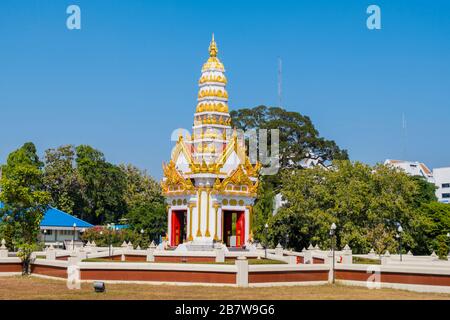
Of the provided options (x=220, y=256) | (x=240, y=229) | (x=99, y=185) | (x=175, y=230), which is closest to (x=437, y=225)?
(x=240, y=229)

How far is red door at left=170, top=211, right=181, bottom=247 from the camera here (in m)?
58.0

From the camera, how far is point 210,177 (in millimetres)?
56000

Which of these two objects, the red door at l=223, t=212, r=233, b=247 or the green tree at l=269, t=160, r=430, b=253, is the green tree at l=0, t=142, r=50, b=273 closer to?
the red door at l=223, t=212, r=233, b=247

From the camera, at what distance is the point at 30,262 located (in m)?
44.2

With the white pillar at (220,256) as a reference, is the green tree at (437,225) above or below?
above

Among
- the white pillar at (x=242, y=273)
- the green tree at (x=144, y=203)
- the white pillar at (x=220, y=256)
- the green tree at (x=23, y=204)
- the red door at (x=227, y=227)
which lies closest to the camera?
the white pillar at (x=242, y=273)

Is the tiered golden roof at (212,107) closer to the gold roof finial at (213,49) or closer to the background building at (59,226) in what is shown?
the gold roof finial at (213,49)

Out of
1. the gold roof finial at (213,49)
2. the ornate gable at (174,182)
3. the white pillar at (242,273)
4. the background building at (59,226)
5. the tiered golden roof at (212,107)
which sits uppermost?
the gold roof finial at (213,49)

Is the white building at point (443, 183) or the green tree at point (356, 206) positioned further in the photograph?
the white building at point (443, 183)

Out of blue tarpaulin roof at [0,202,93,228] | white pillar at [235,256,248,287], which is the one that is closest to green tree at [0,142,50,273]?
white pillar at [235,256,248,287]

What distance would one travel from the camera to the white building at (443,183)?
139000mm

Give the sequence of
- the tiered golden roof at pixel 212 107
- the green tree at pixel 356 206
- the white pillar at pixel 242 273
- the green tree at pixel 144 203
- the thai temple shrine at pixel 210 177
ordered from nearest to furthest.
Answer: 1. the white pillar at pixel 242 273
2. the thai temple shrine at pixel 210 177
3. the tiered golden roof at pixel 212 107
4. the green tree at pixel 356 206
5. the green tree at pixel 144 203

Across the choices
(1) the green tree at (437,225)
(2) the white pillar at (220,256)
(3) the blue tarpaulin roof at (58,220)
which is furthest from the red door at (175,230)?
(3) the blue tarpaulin roof at (58,220)
